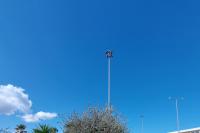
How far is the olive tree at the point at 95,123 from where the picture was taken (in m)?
20.6

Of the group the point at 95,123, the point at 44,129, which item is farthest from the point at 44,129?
the point at 95,123

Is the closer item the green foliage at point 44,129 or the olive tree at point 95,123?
the olive tree at point 95,123

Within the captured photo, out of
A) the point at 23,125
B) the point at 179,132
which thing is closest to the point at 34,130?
the point at 23,125

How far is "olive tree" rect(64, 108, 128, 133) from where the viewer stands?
809 inches

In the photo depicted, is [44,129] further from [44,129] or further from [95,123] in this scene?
[95,123]

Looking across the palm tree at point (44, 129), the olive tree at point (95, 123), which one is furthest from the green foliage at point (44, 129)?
the olive tree at point (95, 123)

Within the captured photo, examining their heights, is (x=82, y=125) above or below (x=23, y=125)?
below

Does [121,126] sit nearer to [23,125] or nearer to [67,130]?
[67,130]

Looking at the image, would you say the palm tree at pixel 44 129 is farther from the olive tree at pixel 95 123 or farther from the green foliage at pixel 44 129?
the olive tree at pixel 95 123

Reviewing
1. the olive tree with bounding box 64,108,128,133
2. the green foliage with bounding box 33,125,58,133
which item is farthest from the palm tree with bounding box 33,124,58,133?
the olive tree with bounding box 64,108,128,133

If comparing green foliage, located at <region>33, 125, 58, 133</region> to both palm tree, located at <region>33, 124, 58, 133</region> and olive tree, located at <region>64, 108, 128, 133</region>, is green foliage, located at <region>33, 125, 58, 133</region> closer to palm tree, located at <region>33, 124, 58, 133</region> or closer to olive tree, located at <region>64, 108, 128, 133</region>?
palm tree, located at <region>33, 124, 58, 133</region>

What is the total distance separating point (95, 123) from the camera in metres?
20.9

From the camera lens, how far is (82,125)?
816 inches

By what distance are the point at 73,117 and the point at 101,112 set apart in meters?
2.26
